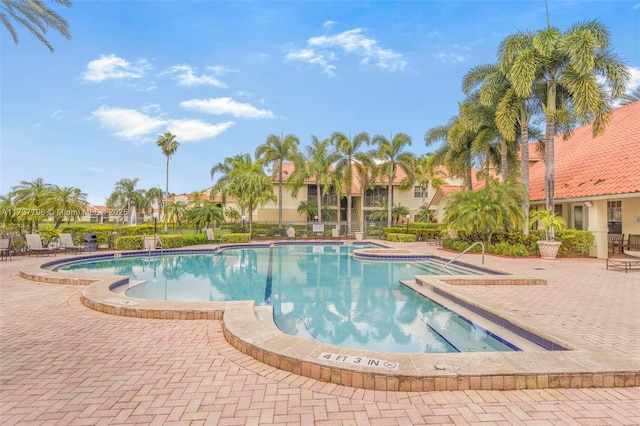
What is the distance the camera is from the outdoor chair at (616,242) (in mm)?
14753

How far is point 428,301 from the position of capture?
794cm

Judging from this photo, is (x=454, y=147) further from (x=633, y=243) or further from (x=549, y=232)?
(x=633, y=243)

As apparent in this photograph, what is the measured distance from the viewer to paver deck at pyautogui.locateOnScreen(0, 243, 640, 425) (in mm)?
2824

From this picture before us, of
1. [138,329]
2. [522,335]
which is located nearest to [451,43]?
[522,335]

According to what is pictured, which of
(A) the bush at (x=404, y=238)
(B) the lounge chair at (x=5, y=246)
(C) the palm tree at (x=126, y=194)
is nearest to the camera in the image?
(B) the lounge chair at (x=5, y=246)

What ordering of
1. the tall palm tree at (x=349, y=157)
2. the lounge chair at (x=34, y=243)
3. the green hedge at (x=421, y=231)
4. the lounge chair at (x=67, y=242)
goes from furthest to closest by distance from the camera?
the tall palm tree at (x=349, y=157)
the green hedge at (x=421, y=231)
the lounge chair at (x=67, y=242)
the lounge chair at (x=34, y=243)

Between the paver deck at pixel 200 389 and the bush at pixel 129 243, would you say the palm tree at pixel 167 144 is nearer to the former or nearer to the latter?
the bush at pixel 129 243

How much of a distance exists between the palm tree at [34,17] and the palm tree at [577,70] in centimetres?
1459

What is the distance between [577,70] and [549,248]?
6738mm

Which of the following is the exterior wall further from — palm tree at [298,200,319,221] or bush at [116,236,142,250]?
palm tree at [298,200,319,221]

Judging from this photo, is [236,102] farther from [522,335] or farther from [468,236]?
[522,335]

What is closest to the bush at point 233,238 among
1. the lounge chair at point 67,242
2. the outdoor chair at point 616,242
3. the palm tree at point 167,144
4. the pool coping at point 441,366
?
the lounge chair at point 67,242

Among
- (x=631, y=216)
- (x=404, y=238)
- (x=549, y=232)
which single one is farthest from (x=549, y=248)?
(x=404, y=238)

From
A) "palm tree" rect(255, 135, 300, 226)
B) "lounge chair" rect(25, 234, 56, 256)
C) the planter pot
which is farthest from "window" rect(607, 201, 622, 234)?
"lounge chair" rect(25, 234, 56, 256)
